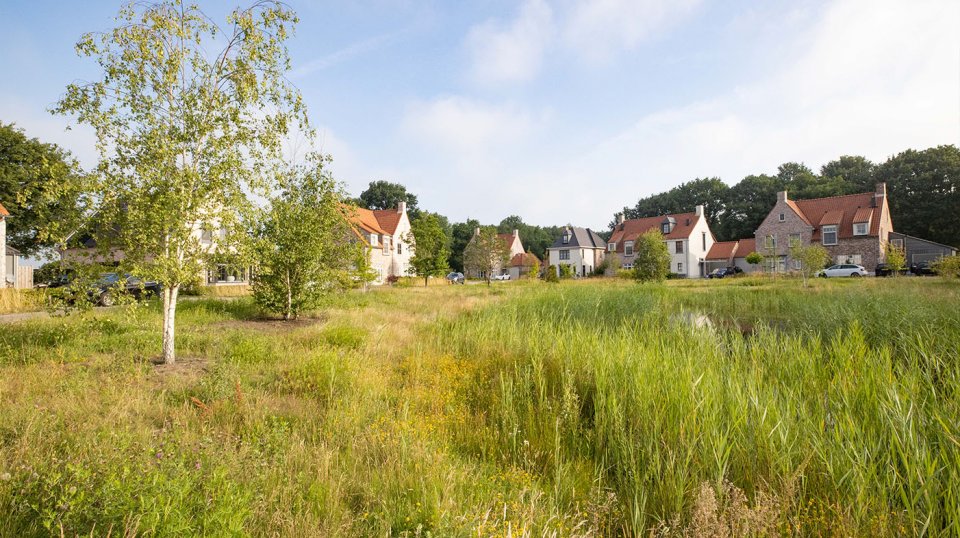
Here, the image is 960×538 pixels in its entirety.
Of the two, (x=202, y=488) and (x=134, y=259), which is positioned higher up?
(x=134, y=259)

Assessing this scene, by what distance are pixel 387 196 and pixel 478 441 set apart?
7857cm

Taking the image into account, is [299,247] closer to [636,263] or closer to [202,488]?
[202,488]

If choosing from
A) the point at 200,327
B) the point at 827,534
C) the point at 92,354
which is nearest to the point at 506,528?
the point at 827,534

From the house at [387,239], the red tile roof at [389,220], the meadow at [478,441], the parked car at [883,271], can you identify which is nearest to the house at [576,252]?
the house at [387,239]

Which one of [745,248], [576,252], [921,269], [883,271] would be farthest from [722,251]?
[921,269]

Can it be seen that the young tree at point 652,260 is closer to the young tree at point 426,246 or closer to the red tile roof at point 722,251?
the young tree at point 426,246

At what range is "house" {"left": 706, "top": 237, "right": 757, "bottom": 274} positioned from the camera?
5420 cm

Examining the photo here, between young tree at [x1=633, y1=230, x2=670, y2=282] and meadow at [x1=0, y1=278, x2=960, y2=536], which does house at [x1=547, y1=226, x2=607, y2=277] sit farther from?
meadow at [x1=0, y1=278, x2=960, y2=536]

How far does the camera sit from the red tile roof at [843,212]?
41.9m

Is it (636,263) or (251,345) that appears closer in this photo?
(251,345)

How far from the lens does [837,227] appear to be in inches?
1708

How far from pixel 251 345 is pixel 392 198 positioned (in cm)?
7421

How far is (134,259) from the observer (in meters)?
6.89

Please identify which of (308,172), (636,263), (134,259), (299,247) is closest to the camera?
(134,259)
